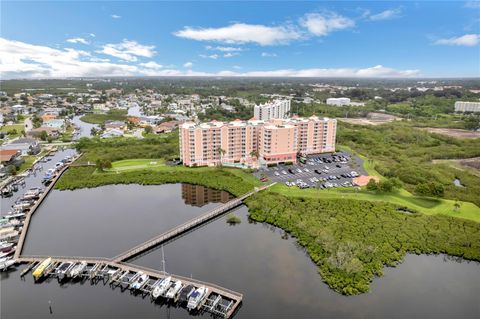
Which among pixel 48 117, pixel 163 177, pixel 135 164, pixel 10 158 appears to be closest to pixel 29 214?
pixel 163 177

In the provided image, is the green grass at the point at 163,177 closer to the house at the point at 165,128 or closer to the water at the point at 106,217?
the water at the point at 106,217

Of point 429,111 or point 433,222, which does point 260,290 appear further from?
point 429,111

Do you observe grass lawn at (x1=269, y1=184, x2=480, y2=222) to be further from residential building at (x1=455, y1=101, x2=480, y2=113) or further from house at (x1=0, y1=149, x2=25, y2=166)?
residential building at (x1=455, y1=101, x2=480, y2=113)

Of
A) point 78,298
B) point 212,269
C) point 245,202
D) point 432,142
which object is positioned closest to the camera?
point 78,298

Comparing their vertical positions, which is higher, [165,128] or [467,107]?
[467,107]

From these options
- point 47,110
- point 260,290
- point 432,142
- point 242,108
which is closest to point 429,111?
point 432,142

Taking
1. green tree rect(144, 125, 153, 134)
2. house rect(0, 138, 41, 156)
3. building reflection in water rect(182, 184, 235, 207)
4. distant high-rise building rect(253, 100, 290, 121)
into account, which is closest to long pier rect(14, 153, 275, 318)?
building reflection in water rect(182, 184, 235, 207)

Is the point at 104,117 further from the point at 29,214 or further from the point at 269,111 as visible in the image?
the point at 29,214
